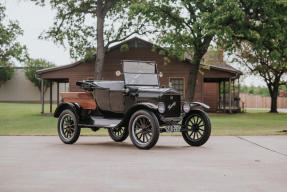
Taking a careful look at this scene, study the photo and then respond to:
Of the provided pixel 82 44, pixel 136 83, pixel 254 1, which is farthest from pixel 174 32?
pixel 136 83

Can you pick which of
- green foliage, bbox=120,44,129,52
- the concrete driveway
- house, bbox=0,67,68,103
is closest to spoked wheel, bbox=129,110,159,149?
the concrete driveway

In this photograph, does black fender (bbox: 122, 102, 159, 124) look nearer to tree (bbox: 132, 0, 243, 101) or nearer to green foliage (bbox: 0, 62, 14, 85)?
tree (bbox: 132, 0, 243, 101)

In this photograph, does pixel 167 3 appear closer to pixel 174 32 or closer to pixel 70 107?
pixel 174 32

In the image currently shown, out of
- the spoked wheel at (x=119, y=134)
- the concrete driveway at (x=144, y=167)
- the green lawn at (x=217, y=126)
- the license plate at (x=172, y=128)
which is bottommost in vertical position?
the green lawn at (x=217, y=126)

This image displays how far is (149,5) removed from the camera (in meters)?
22.8

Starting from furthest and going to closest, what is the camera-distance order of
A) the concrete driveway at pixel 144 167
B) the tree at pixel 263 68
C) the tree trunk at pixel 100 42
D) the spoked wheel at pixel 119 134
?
the tree at pixel 263 68, the tree trunk at pixel 100 42, the spoked wheel at pixel 119 134, the concrete driveway at pixel 144 167

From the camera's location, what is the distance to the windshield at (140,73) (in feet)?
32.9

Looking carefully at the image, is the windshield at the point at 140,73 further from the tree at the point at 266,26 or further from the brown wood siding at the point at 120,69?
the brown wood siding at the point at 120,69

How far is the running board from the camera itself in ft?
31.5

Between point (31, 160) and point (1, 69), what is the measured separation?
178 feet

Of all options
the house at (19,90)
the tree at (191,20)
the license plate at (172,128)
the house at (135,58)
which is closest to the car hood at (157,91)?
the license plate at (172,128)

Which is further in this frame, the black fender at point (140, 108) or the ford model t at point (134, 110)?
the ford model t at point (134, 110)

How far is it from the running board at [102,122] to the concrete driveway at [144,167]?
0.49m

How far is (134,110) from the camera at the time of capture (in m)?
9.17
